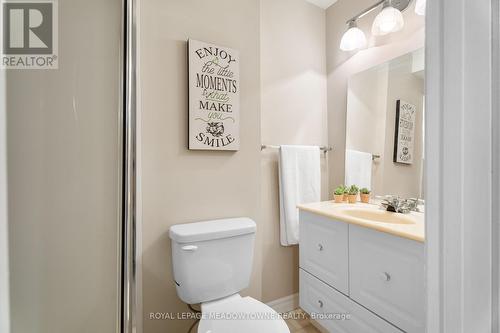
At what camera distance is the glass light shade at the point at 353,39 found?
5.24 ft

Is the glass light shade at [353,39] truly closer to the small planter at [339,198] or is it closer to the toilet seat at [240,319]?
the small planter at [339,198]

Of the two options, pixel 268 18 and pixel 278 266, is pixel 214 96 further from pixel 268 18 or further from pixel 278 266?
pixel 278 266

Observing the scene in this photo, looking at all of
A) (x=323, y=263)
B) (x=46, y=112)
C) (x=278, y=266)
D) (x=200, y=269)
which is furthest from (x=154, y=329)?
(x=46, y=112)

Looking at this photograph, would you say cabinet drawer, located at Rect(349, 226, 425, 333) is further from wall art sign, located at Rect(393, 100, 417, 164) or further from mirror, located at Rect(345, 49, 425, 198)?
wall art sign, located at Rect(393, 100, 417, 164)

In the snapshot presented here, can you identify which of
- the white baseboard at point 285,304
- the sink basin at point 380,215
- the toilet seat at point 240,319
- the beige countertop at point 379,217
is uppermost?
the beige countertop at point 379,217

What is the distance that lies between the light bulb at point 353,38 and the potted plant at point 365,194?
0.98 m

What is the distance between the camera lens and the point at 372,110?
1.58 meters

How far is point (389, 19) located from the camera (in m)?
1.38

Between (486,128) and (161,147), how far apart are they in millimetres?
1211

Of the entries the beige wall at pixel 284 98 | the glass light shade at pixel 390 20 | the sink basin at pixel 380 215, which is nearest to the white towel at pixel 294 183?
the beige wall at pixel 284 98

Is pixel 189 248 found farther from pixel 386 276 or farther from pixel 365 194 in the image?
pixel 365 194

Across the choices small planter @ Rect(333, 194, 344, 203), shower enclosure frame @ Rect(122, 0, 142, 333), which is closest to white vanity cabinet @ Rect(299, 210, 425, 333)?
small planter @ Rect(333, 194, 344, 203)

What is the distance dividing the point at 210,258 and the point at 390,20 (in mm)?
1678

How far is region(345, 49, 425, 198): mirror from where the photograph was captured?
4.41 ft
